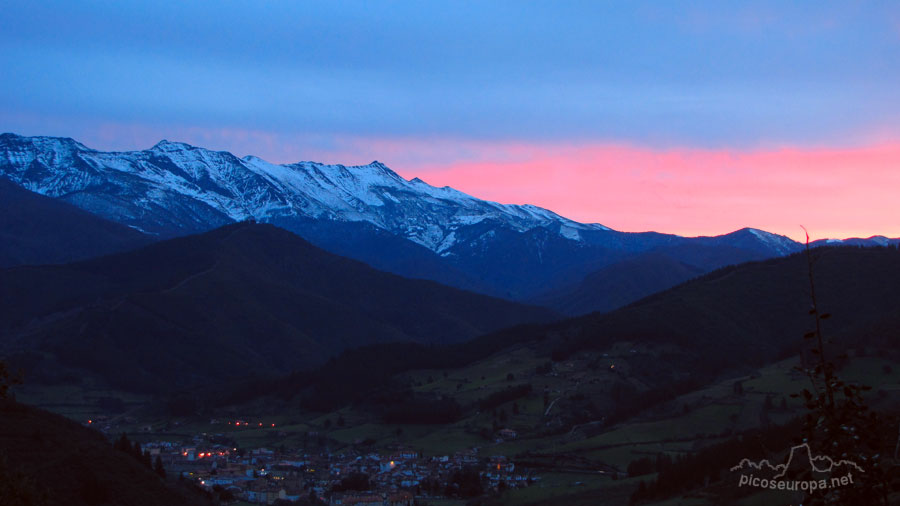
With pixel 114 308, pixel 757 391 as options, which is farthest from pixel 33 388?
pixel 757 391

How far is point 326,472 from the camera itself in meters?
85.1

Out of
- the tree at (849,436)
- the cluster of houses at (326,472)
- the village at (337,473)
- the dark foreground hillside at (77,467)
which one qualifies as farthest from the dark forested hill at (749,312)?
the tree at (849,436)

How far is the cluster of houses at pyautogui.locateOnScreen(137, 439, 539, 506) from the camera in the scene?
230ft

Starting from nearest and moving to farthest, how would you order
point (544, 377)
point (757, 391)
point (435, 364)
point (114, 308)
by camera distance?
point (757, 391) < point (544, 377) < point (435, 364) < point (114, 308)

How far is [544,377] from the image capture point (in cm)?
12231

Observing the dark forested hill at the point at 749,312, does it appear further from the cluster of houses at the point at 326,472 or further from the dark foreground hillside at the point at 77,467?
the dark foreground hillside at the point at 77,467

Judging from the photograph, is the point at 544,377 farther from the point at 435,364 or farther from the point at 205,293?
the point at 205,293

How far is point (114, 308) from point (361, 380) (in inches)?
2528

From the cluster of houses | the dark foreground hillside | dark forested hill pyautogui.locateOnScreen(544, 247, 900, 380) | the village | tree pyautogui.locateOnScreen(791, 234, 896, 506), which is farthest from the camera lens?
dark forested hill pyautogui.locateOnScreen(544, 247, 900, 380)

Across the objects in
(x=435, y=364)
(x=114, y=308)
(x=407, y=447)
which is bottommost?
(x=407, y=447)

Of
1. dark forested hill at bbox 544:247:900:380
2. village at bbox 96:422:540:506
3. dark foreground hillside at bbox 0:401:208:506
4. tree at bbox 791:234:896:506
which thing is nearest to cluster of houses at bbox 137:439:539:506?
village at bbox 96:422:540:506

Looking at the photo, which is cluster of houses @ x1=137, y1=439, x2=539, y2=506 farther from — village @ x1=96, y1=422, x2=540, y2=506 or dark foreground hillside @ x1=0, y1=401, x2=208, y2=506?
dark foreground hillside @ x1=0, y1=401, x2=208, y2=506

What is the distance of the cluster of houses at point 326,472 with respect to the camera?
230ft

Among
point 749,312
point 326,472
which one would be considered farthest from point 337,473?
point 749,312
